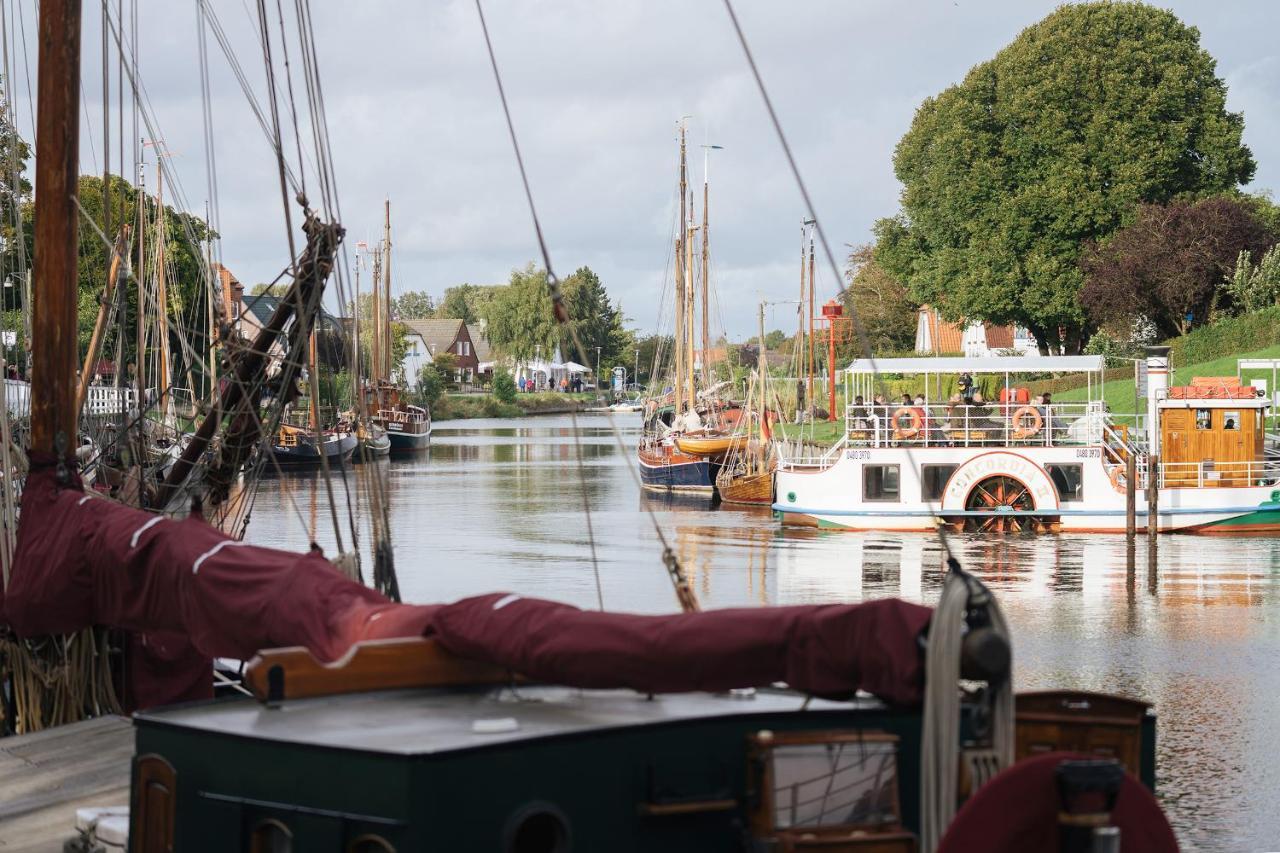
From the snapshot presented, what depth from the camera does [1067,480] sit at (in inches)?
1421

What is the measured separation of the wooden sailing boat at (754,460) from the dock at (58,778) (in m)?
33.7

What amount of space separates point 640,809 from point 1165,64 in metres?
60.3

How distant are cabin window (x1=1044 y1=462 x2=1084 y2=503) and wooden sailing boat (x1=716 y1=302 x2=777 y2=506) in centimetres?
907

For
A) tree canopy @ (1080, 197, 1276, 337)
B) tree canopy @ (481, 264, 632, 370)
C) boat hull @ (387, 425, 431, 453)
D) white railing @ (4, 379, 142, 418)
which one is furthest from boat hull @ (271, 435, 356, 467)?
tree canopy @ (481, 264, 632, 370)

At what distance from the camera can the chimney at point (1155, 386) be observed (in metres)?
35.5

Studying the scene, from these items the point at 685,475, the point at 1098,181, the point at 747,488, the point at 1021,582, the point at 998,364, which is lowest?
the point at 1021,582

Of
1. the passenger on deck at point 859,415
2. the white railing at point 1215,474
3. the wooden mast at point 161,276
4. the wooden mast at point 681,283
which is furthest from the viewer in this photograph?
the wooden mast at point 681,283

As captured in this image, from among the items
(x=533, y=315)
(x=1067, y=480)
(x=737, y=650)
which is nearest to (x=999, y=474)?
(x=1067, y=480)

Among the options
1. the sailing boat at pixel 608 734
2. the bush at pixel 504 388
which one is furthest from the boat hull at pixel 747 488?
the bush at pixel 504 388

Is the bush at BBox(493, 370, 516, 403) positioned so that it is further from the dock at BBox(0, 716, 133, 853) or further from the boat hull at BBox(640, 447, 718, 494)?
the dock at BBox(0, 716, 133, 853)

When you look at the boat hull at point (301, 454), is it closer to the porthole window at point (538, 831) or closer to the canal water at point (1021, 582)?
the canal water at point (1021, 582)

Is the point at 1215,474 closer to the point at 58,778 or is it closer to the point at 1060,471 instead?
the point at 1060,471

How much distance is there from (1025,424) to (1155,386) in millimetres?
3467

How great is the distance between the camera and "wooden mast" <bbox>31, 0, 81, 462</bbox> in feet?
35.9
